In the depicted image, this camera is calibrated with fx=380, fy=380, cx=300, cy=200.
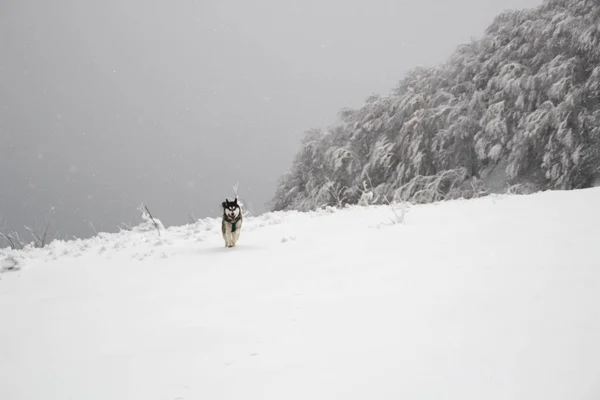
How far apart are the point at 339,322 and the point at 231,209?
4.01 m

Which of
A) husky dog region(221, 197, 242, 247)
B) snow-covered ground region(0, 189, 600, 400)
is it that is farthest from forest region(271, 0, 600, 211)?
snow-covered ground region(0, 189, 600, 400)

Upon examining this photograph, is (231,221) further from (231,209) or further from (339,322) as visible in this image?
(339,322)

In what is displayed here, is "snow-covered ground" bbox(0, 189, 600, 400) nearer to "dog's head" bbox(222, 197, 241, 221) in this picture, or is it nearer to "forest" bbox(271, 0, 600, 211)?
"dog's head" bbox(222, 197, 241, 221)

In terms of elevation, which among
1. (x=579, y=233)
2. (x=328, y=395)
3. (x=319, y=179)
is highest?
(x=319, y=179)

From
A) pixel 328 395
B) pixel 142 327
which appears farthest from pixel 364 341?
pixel 142 327

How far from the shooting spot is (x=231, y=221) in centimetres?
630

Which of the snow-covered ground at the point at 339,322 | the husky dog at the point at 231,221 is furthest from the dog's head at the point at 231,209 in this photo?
the snow-covered ground at the point at 339,322

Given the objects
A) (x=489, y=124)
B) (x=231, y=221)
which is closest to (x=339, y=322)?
(x=231, y=221)

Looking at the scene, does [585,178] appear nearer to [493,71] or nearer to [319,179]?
[493,71]

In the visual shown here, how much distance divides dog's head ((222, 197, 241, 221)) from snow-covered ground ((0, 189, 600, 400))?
3.43ft

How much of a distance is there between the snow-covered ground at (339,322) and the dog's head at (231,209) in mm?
1047

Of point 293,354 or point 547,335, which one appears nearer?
point 547,335

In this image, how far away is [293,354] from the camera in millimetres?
2215

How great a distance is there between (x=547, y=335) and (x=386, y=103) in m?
17.3
